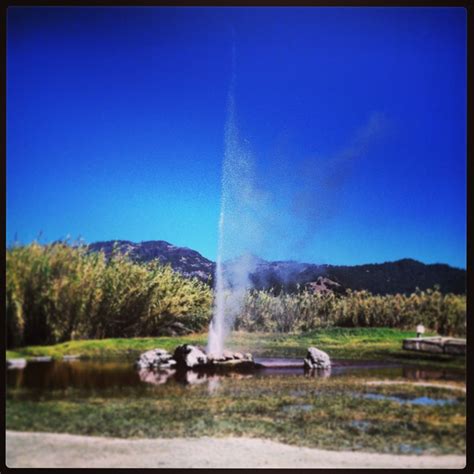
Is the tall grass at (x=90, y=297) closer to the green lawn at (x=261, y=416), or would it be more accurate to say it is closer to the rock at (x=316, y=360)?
the green lawn at (x=261, y=416)

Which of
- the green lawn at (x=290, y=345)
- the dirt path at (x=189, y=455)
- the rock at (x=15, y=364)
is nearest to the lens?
the dirt path at (x=189, y=455)

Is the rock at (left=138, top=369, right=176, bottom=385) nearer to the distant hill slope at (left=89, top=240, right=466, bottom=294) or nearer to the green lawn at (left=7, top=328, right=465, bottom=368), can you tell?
the green lawn at (left=7, top=328, right=465, bottom=368)

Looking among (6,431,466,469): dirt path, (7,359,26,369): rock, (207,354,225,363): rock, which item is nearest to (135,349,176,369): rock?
(207,354,225,363): rock

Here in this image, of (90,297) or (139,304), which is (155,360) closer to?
(139,304)

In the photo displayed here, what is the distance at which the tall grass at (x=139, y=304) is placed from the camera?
16.0 feet

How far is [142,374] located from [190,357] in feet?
1.35

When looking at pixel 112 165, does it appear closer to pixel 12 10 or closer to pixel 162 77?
pixel 162 77

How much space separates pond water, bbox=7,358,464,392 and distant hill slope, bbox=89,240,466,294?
642mm

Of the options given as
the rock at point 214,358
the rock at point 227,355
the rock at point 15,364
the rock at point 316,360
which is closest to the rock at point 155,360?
the rock at point 214,358

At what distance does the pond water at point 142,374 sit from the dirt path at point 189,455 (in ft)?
1.36

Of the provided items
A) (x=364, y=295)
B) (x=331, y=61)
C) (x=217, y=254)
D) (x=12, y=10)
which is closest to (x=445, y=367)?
(x=364, y=295)

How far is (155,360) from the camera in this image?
4.98m

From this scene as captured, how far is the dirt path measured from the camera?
4.66m

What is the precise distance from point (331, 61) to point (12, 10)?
2.62 metres
